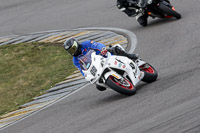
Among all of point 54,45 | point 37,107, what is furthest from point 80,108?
point 54,45

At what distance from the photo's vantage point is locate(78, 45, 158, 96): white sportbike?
979 centimetres

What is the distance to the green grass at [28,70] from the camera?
510 inches

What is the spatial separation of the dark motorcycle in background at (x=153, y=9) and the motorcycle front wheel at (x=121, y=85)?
579 centimetres

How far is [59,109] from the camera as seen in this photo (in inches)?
426

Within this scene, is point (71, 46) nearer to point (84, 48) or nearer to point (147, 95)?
point (84, 48)

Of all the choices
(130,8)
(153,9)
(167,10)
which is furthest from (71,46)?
(130,8)

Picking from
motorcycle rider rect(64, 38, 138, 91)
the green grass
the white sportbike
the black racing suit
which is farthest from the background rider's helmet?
the black racing suit

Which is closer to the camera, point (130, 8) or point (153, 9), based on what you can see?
point (153, 9)

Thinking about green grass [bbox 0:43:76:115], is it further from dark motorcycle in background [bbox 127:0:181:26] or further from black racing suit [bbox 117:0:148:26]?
dark motorcycle in background [bbox 127:0:181:26]

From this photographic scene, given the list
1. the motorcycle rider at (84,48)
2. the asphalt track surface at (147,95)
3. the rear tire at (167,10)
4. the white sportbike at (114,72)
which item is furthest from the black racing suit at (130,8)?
the white sportbike at (114,72)

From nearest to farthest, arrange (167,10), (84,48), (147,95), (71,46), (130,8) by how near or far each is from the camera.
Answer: (147,95) < (71,46) < (84,48) < (167,10) < (130,8)

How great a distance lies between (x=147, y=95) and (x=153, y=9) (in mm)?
6641

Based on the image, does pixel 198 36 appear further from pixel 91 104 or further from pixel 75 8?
pixel 75 8

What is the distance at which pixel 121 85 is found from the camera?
9.83 metres
